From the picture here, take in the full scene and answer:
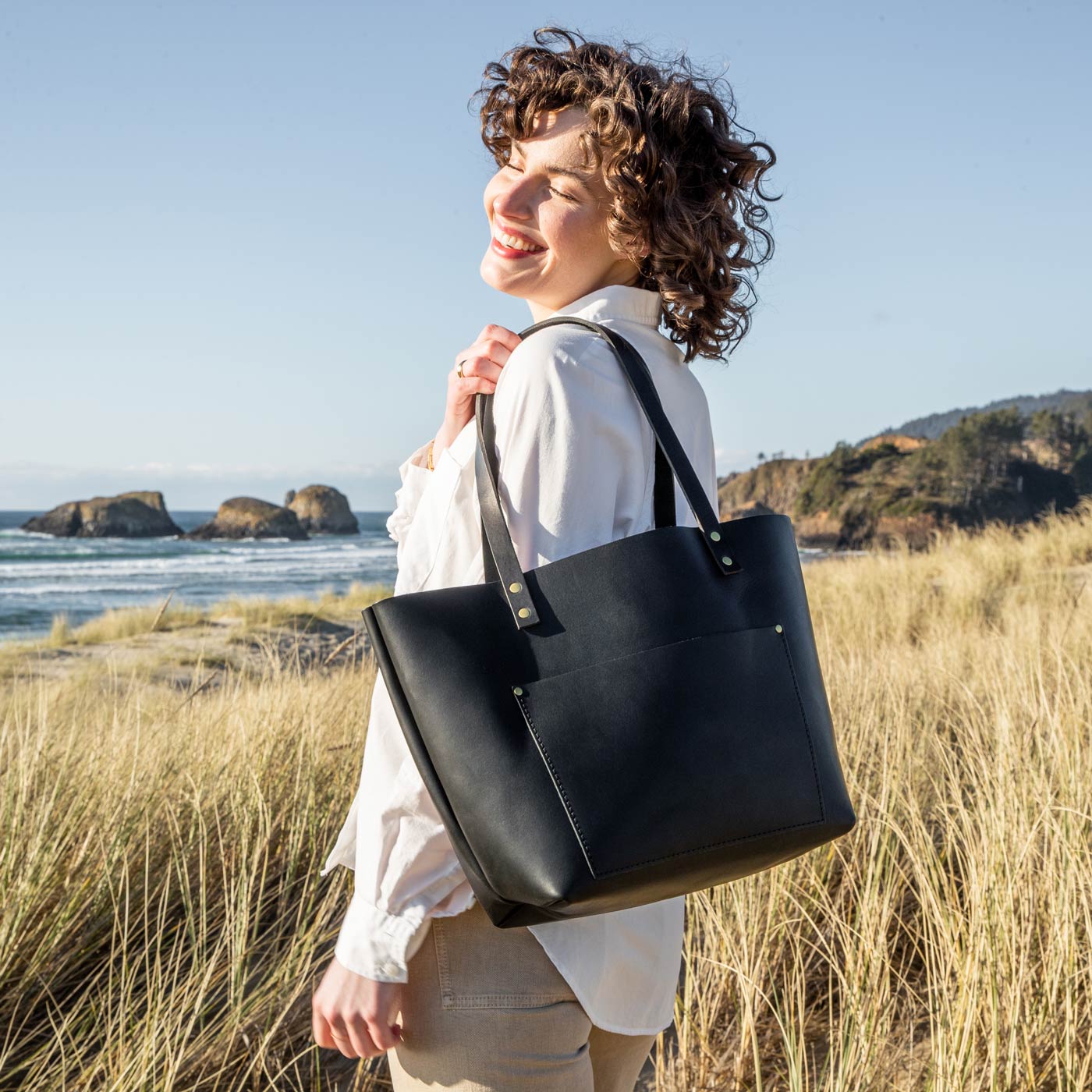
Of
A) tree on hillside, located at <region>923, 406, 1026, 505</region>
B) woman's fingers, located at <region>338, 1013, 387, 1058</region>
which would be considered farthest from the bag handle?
tree on hillside, located at <region>923, 406, 1026, 505</region>

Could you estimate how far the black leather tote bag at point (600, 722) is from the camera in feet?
2.35

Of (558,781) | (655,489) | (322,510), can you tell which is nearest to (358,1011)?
(558,781)

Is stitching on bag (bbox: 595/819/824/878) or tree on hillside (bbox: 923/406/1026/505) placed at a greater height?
tree on hillside (bbox: 923/406/1026/505)

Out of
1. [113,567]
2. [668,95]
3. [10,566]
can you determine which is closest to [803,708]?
[668,95]

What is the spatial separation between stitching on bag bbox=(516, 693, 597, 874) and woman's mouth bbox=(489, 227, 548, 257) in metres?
0.52

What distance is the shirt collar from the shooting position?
96cm

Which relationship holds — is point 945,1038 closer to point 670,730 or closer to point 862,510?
point 670,730

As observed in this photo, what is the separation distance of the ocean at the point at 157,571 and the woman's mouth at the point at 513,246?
16619mm

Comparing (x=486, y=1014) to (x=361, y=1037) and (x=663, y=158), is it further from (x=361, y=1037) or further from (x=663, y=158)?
(x=663, y=158)

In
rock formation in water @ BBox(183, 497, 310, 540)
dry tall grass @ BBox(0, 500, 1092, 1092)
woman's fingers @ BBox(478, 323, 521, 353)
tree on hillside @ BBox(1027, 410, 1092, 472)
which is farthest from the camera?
rock formation in water @ BBox(183, 497, 310, 540)

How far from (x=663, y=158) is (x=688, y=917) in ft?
5.54

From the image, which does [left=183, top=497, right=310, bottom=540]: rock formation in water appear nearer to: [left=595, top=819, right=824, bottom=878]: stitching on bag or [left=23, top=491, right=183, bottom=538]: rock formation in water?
[left=23, top=491, right=183, bottom=538]: rock formation in water

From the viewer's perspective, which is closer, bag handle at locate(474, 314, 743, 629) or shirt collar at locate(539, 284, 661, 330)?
bag handle at locate(474, 314, 743, 629)

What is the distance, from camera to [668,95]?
3.23ft
